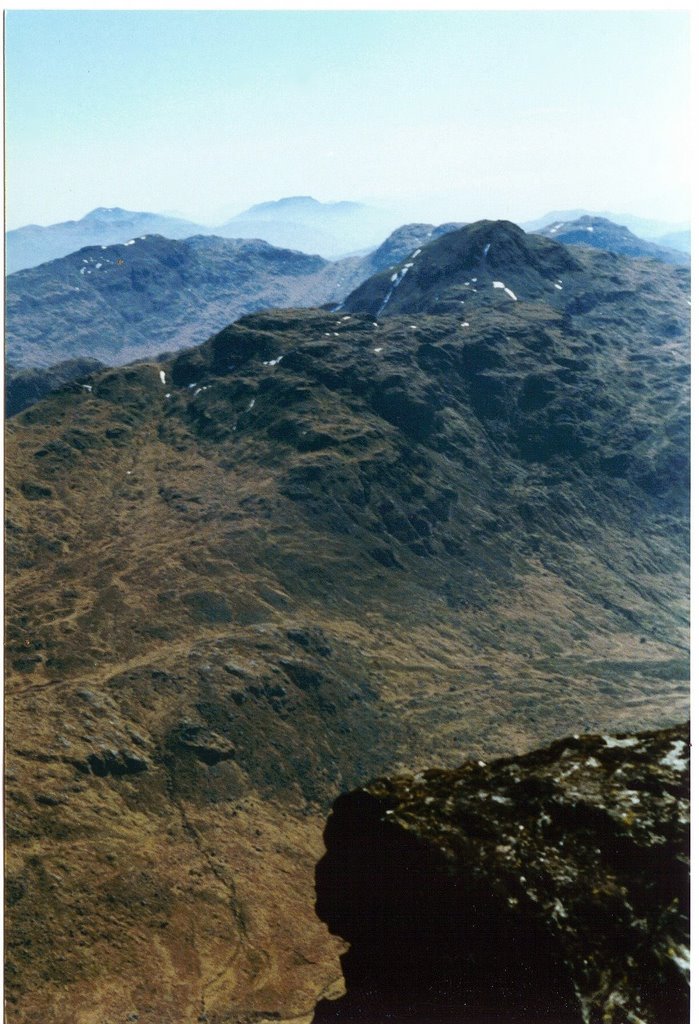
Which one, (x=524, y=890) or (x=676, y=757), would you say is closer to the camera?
(x=524, y=890)

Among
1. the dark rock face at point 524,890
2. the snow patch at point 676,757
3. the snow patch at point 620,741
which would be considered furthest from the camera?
the snow patch at point 620,741

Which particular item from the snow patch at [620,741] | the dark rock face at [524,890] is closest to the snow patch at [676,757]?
the dark rock face at [524,890]

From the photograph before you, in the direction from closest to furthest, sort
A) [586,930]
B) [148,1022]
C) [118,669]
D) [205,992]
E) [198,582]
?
1. [586,930]
2. [148,1022]
3. [205,992]
4. [118,669]
5. [198,582]

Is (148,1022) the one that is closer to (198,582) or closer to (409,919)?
(409,919)

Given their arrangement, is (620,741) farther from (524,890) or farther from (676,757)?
(524,890)

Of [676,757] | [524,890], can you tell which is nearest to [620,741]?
[676,757]

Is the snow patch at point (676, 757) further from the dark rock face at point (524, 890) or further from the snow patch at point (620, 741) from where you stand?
the snow patch at point (620, 741)

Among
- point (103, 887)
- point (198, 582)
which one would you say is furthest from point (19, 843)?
point (198, 582)

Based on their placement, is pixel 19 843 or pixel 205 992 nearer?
pixel 205 992
